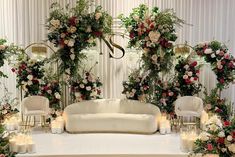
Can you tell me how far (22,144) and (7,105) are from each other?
2.88 meters

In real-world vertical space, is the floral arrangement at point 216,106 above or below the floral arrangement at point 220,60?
below

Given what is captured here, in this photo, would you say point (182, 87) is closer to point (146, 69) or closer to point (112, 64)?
point (146, 69)

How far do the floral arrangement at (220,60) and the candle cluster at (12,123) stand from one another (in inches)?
167

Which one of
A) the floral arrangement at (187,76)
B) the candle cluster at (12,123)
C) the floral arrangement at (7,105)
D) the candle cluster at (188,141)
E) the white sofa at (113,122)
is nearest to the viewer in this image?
the candle cluster at (188,141)

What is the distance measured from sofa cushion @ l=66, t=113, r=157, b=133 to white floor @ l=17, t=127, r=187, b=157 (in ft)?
0.50

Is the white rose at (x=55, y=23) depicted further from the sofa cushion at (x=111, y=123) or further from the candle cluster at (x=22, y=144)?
the candle cluster at (x=22, y=144)

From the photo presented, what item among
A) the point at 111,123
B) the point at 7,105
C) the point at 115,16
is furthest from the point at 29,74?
the point at 115,16

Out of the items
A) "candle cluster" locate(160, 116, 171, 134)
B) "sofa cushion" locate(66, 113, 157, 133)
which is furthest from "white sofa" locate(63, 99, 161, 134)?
"candle cluster" locate(160, 116, 171, 134)

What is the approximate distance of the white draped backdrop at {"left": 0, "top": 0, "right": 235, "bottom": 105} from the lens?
351 inches

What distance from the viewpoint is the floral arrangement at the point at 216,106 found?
26.7ft

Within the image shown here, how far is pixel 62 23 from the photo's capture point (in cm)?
752

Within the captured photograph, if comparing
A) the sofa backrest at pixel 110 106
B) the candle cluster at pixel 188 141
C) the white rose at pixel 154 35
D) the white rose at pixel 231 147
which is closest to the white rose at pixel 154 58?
the white rose at pixel 154 35

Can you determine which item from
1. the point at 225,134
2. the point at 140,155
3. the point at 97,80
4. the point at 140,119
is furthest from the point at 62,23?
the point at 225,134

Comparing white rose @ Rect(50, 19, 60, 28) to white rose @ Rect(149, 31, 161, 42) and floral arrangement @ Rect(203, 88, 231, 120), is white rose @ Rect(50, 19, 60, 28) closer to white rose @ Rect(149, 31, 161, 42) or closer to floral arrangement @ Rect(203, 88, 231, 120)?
white rose @ Rect(149, 31, 161, 42)
